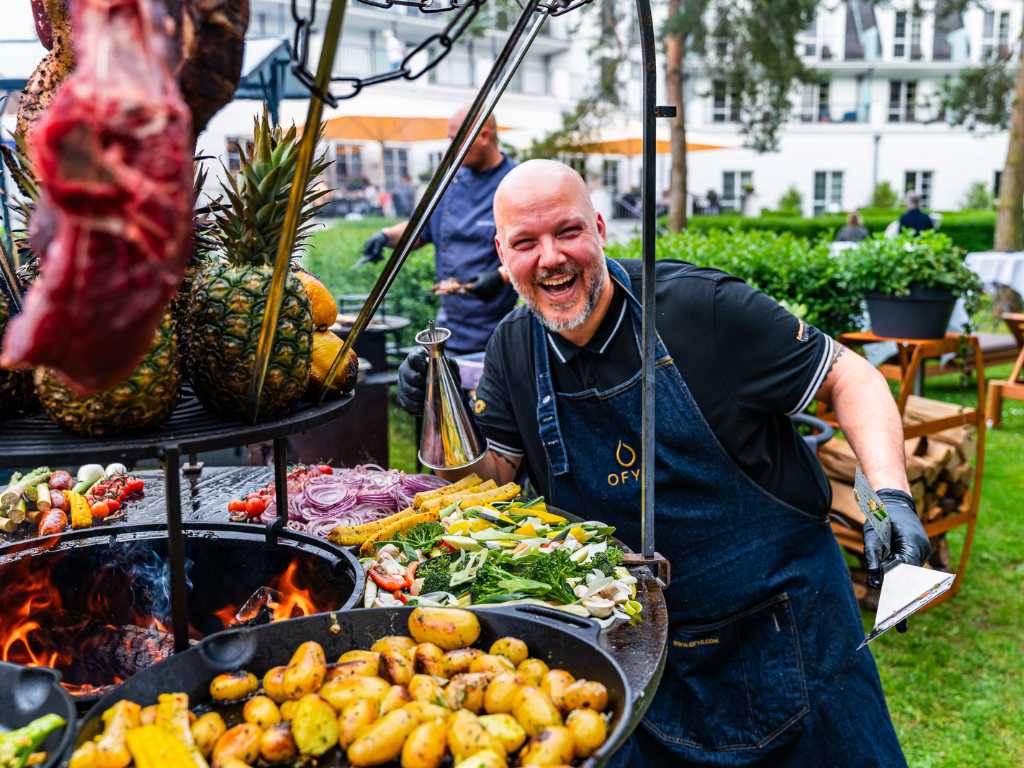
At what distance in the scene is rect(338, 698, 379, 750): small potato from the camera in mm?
1213

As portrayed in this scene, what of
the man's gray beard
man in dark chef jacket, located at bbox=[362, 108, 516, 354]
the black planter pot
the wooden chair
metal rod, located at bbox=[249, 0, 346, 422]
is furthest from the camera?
the wooden chair

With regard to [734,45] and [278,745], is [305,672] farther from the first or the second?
[734,45]

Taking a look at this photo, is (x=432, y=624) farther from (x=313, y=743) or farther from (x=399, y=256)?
(x=399, y=256)

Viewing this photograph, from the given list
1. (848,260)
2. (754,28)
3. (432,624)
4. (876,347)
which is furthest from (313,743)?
(754,28)

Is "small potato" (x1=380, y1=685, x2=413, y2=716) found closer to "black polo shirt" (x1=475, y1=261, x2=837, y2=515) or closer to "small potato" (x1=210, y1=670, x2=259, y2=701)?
"small potato" (x1=210, y1=670, x2=259, y2=701)

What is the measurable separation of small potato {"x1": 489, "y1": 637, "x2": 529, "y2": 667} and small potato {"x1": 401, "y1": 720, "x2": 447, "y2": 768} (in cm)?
22

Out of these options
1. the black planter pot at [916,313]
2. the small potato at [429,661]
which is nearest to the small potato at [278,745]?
the small potato at [429,661]

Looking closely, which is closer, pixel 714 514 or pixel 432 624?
pixel 432 624

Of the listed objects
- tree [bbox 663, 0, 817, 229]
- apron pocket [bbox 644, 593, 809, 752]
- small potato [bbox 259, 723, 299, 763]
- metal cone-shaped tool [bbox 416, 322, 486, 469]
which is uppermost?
tree [bbox 663, 0, 817, 229]

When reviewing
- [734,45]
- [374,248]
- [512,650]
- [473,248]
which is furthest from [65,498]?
[734,45]

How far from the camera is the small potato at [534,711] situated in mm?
1185

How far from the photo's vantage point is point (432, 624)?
4.69 feet

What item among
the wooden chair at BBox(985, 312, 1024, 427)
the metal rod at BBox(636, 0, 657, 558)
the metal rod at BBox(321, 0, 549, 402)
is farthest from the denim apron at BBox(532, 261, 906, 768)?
the wooden chair at BBox(985, 312, 1024, 427)

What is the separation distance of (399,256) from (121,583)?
1.02 meters
